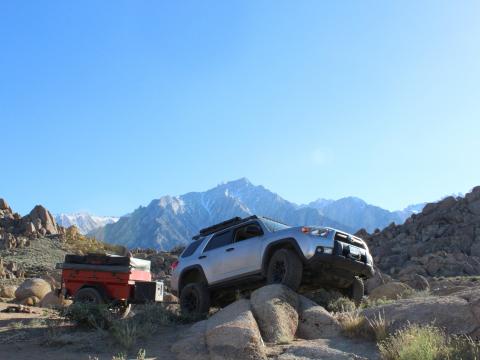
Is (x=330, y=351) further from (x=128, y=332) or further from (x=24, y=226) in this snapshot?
(x=24, y=226)

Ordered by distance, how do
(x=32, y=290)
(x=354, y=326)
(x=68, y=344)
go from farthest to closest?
(x=32, y=290) → (x=68, y=344) → (x=354, y=326)

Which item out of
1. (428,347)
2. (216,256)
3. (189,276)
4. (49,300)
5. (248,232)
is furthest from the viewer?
(49,300)

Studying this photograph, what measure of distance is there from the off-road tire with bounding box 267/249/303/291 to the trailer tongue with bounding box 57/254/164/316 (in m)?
5.55

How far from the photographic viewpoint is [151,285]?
15.2 metres

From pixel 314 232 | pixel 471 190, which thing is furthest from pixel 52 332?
pixel 471 190

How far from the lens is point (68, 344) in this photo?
10.4 meters

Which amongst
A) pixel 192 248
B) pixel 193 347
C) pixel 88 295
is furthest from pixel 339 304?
pixel 88 295

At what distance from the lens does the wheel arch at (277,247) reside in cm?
1058

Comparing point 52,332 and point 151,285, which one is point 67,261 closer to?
point 151,285

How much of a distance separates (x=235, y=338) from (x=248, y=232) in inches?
159

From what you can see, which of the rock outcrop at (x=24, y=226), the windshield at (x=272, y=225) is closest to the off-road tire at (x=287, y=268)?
the windshield at (x=272, y=225)

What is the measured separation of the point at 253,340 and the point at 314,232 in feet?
10.0

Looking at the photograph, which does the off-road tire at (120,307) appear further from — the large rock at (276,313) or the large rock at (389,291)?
the large rock at (389,291)

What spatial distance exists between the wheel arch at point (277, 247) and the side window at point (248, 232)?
2.14 feet
